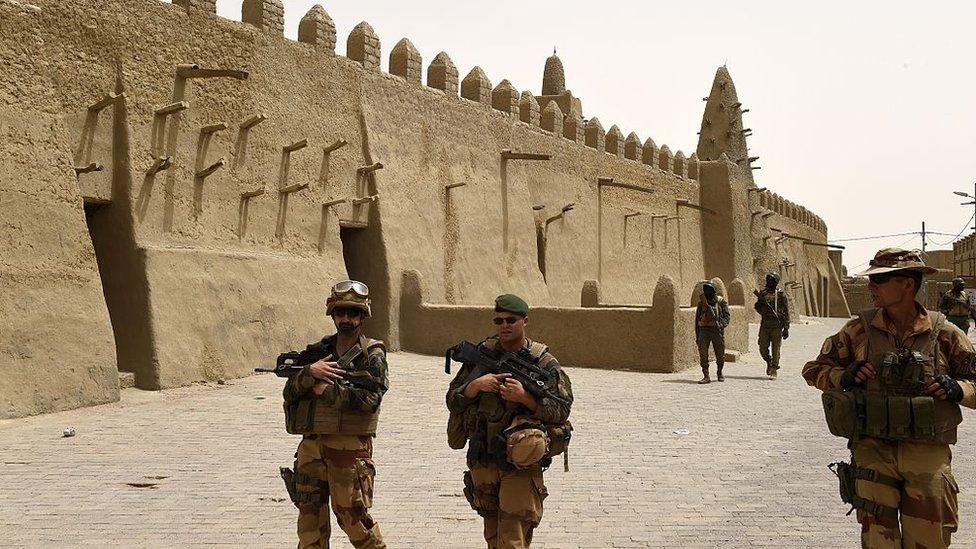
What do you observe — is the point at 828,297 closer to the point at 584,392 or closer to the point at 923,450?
the point at 584,392

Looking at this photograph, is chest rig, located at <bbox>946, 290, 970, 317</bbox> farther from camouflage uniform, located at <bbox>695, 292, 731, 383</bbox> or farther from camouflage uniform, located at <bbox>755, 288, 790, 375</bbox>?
camouflage uniform, located at <bbox>695, 292, 731, 383</bbox>

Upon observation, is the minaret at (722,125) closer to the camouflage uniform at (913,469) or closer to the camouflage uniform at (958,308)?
the camouflage uniform at (958,308)

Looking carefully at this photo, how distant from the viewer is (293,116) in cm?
1551

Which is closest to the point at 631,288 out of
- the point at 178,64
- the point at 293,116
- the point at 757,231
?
the point at 757,231

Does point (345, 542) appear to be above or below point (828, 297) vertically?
below

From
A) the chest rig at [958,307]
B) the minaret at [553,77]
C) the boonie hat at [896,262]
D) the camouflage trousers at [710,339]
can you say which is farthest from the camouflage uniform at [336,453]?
the minaret at [553,77]

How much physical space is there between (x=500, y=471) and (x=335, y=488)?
811 millimetres

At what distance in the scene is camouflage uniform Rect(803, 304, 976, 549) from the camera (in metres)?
4.26

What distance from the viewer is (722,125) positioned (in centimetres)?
3503

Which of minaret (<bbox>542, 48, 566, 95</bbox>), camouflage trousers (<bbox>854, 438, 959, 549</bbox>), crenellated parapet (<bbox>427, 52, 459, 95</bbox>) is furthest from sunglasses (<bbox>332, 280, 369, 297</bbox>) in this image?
minaret (<bbox>542, 48, 566, 95</bbox>)

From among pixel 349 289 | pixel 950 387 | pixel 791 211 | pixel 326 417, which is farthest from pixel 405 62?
pixel 791 211

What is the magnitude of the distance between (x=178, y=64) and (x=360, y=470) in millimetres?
10096

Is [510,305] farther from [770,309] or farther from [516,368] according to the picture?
[770,309]

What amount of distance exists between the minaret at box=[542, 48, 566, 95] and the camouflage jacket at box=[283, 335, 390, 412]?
30178mm
